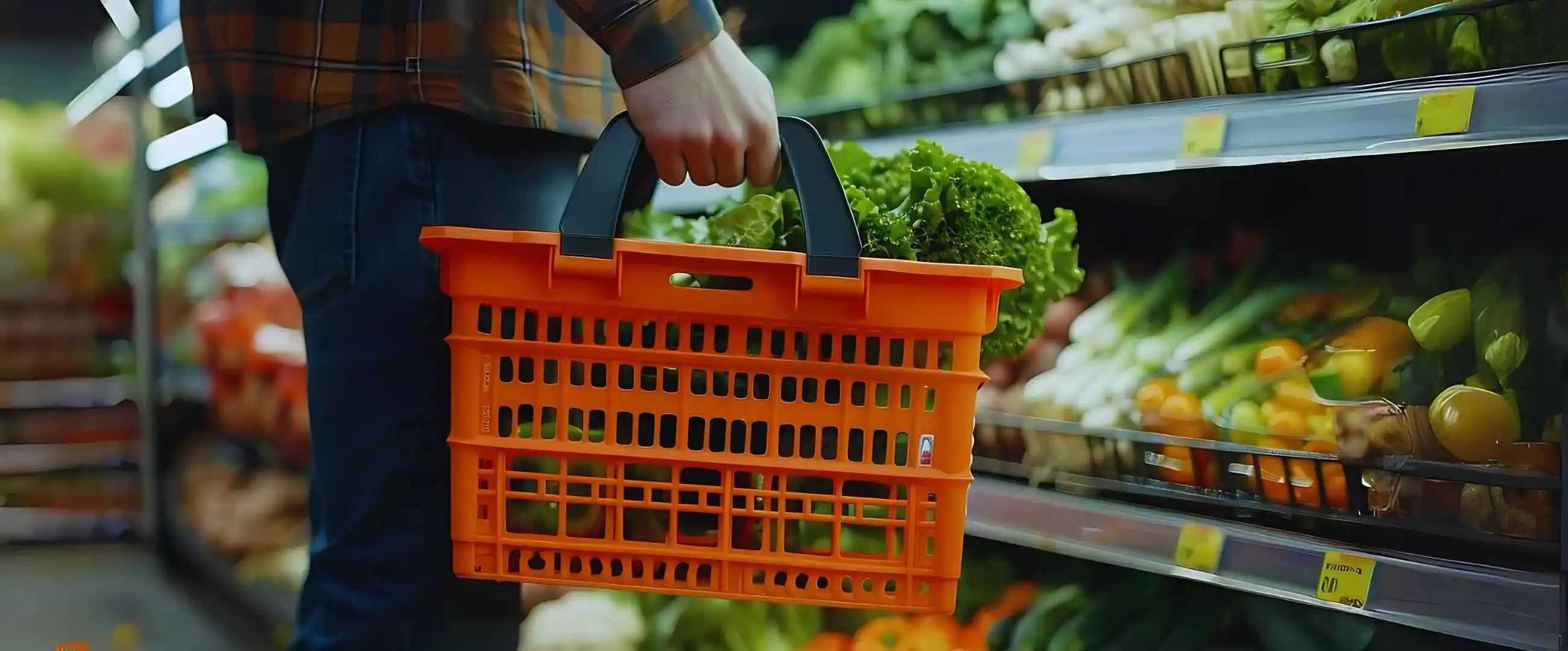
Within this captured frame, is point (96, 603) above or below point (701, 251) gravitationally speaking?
below

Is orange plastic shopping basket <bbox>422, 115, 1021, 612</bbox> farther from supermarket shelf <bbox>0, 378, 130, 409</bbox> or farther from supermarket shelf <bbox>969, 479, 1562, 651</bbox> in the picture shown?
supermarket shelf <bbox>0, 378, 130, 409</bbox>

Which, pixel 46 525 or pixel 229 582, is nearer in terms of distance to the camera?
pixel 46 525

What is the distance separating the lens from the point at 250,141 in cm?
105

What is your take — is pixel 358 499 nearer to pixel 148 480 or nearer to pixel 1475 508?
pixel 1475 508

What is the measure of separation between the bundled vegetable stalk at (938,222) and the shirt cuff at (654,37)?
0.18m

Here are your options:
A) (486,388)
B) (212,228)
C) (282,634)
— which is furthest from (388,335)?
(212,228)

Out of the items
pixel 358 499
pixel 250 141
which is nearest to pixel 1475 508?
pixel 358 499

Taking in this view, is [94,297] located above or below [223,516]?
above

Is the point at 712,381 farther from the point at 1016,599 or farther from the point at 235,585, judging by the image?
the point at 235,585

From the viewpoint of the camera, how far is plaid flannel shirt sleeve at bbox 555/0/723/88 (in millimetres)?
908

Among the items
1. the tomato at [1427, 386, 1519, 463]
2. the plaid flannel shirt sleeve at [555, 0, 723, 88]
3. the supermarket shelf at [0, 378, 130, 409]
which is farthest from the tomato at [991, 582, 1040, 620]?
the supermarket shelf at [0, 378, 130, 409]

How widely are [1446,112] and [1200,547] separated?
56 cm

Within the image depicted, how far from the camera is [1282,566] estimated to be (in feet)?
4.16

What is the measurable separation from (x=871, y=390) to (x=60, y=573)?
59.3 inches
